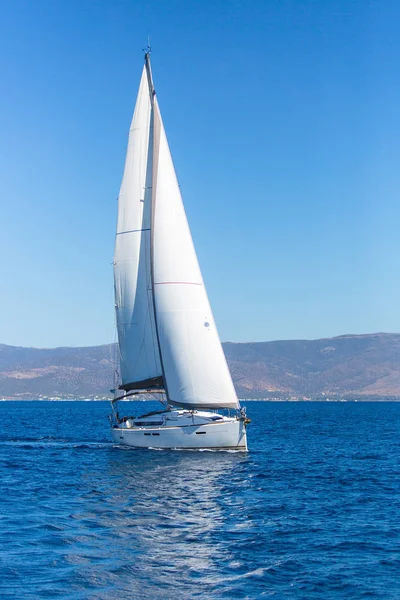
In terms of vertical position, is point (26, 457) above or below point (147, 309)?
below

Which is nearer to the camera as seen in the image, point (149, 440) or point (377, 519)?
point (377, 519)

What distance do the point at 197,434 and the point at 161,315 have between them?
8443mm

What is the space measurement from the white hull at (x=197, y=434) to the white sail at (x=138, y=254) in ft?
13.7

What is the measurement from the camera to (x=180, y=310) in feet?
163

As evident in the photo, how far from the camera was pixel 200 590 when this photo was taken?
773 inches

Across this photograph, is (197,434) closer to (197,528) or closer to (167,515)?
(167,515)

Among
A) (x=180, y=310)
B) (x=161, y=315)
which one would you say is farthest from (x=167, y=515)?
(x=161, y=315)

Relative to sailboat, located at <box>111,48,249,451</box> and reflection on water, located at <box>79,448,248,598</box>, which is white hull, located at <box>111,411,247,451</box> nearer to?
sailboat, located at <box>111,48,249,451</box>

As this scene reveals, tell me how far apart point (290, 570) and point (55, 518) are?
34.6ft

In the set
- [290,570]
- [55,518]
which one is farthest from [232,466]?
[290,570]

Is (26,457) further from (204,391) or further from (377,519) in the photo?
(377,519)

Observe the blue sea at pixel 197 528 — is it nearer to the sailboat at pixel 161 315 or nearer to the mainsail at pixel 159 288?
the sailboat at pixel 161 315

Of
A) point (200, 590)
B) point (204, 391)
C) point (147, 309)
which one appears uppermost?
point (147, 309)

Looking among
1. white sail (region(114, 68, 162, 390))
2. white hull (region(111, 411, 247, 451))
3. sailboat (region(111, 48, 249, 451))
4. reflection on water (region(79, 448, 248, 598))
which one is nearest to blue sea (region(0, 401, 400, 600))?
reflection on water (region(79, 448, 248, 598))
